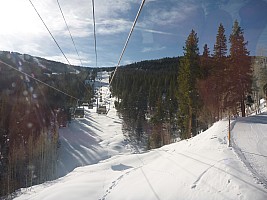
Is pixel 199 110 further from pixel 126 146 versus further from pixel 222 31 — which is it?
pixel 126 146

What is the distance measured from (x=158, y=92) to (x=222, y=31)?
163ft

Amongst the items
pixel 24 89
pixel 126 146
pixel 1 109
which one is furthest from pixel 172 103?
pixel 1 109

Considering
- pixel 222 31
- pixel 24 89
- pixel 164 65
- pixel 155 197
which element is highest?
pixel 164 65

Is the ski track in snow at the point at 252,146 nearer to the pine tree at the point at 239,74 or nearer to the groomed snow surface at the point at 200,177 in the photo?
the groomed snow surface at the point at 200,177

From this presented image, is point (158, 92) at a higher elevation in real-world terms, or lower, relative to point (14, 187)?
higher

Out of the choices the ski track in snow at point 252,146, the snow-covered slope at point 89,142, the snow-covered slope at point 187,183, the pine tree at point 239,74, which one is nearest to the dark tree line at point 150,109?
the snow-covered slope at point 89,142

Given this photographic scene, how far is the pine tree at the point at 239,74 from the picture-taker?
2658 centimetres

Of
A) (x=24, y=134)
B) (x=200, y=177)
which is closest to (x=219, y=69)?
(x=200, y=177)

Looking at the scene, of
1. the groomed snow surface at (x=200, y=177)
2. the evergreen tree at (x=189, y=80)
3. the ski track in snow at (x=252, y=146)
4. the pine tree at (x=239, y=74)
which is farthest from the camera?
the evergreen tree at (x=189, y=80)

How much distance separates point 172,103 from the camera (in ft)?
203

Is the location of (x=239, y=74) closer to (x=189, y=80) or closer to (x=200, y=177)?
(x=189, y=80)

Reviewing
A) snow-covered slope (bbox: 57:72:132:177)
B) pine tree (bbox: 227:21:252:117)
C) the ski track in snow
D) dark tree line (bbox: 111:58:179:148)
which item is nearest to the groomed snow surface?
the ski track in snow

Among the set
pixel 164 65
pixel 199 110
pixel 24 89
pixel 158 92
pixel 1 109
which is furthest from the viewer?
pixel 164 65

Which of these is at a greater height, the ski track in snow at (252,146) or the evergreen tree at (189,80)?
the evergreen tree at (189,80)
